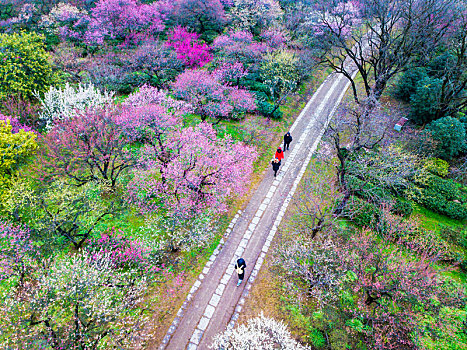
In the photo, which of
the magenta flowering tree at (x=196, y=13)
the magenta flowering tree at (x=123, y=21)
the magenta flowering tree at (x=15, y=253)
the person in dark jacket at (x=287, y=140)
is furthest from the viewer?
the magenta flowering tree at (x=196, y=13)

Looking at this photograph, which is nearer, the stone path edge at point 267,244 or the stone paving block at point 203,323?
the stone paving block at point 203,323

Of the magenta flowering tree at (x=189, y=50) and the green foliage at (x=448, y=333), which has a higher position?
the magenta flowering tree at (x=189, y=50)

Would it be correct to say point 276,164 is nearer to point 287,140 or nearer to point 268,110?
point 287,140

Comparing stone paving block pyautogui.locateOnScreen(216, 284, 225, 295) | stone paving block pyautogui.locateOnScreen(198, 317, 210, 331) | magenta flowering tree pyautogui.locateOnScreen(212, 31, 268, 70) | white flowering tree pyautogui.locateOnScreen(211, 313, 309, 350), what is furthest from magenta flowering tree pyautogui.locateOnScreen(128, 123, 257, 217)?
magenta flowering tree pyautogui.locateOnScreen(212, 31, 268, 70)

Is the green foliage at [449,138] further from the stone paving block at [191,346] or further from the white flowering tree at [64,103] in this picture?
the white flowering tree at [64,103]

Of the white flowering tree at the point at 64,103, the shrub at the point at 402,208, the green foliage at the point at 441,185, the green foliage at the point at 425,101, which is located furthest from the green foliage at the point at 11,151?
the green foliage at the point at 425,101

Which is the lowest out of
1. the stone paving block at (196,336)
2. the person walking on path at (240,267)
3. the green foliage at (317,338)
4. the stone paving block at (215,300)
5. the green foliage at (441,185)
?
the stone paving block at (196,336)

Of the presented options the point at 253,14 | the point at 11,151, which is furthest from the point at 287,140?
the point at 253,14

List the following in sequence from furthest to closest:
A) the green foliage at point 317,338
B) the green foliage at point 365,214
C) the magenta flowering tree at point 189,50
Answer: the magenta flowering tree at point 189,50, the green foliage at point 365,214, the green foliage at point 317,338
